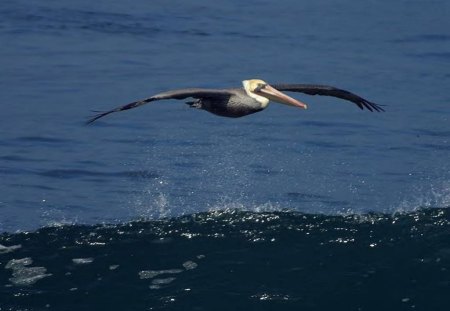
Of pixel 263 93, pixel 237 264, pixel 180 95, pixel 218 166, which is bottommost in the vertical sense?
pixel 237 264

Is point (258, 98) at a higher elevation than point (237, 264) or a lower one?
higher

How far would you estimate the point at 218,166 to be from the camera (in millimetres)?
19922

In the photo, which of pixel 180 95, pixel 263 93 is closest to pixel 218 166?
pixel 263 93

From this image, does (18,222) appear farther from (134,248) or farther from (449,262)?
(449,262)

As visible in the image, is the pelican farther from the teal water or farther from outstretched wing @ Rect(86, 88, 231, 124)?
the teal water

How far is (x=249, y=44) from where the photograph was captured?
98.2 feet

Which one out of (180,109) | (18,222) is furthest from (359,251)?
(180,109)

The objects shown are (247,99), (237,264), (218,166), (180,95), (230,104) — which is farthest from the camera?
(218,166)

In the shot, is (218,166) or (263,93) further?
(218,166)

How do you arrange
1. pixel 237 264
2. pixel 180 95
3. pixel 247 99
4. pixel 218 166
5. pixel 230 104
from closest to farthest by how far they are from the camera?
pixel 180 95 → pixel 230 104 → pixel 247 99 → pixel 237 264 → pixel 218 166

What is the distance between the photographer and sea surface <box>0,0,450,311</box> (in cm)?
1501

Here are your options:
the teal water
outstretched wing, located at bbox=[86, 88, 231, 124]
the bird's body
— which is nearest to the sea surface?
the teal water

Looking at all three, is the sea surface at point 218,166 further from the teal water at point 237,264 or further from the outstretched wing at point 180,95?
the outstretched wing at point 180,95

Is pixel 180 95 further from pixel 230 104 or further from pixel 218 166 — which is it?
pixel 218 166
